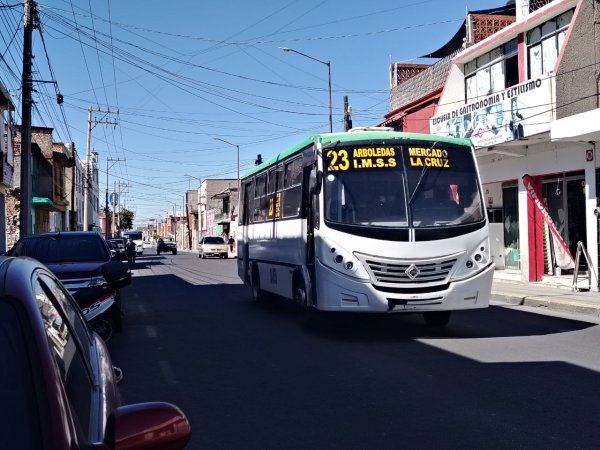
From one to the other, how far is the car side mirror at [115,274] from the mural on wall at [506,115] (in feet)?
42.4

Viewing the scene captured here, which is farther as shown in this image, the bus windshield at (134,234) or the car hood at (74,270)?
the bus windshield at (134,234)

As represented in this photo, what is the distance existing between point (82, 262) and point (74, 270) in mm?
773

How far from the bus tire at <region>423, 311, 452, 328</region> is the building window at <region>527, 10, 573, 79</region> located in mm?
9826

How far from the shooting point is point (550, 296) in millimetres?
15633

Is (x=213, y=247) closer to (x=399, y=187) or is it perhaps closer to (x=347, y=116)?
(x=347, y=116)

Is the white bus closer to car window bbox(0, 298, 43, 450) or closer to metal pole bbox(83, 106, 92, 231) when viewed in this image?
car window bbox(0, 298, 43, 450)

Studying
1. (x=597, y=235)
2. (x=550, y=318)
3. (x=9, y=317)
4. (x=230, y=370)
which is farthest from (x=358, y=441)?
(x=597, y=235)

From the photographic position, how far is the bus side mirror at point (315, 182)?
33.9ft

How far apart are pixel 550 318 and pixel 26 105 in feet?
51.3

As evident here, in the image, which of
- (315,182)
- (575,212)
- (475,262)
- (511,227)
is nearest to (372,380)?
(475,262)

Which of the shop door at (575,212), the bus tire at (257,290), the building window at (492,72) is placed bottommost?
the bus tire at (257,290)

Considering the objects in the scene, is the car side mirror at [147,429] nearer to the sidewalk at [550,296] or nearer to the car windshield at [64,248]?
the car windshield at [64,248]

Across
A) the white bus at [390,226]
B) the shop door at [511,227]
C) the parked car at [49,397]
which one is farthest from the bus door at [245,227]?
the parked car at [49,397]

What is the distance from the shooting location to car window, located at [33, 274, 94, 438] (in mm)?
2193
